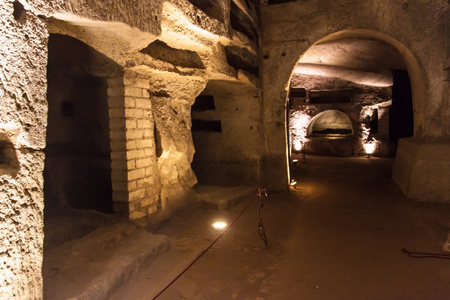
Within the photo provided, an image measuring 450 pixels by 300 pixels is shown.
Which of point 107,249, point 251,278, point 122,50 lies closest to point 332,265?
point 251,278

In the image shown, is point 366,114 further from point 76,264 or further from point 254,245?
point 76,264

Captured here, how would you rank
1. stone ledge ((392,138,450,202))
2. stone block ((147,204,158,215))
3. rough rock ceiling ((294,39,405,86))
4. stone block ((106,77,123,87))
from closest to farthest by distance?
stone block ((106,77,123,87)), stone block ((147,204,158,215)), stone ledge ((392,138,450,202)), rough rock ceiling ((294,39,405,86))

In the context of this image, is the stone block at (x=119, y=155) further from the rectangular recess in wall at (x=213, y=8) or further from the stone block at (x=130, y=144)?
the rectangular recess in wall at (x=213, y=8)

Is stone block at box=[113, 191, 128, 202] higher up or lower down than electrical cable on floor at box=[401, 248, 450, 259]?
higher up

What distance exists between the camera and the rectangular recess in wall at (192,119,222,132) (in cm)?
732

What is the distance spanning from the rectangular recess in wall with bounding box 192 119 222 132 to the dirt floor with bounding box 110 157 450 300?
2.03 metres

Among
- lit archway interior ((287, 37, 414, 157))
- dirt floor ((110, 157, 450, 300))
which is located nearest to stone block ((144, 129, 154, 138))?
dirt floor ((110, 157, 450, 300))

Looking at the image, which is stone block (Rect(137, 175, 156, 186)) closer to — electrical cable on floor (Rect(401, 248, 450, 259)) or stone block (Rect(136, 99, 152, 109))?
stone block (Rect(136, 99, 152, 109))

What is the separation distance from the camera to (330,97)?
13047 mm

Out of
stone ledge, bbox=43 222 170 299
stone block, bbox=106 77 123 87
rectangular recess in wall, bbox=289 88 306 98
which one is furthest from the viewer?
rectangular recess in wall, bbox=289 88 306 98

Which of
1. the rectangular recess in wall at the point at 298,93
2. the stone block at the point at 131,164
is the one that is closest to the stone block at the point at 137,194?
the stone block at the point at 131,164

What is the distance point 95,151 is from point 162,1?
248cm

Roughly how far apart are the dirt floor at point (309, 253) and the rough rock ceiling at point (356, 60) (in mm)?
4135

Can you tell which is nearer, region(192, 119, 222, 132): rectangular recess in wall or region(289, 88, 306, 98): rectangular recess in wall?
region(192, 119, 222, 132): rectangular recess in wall
